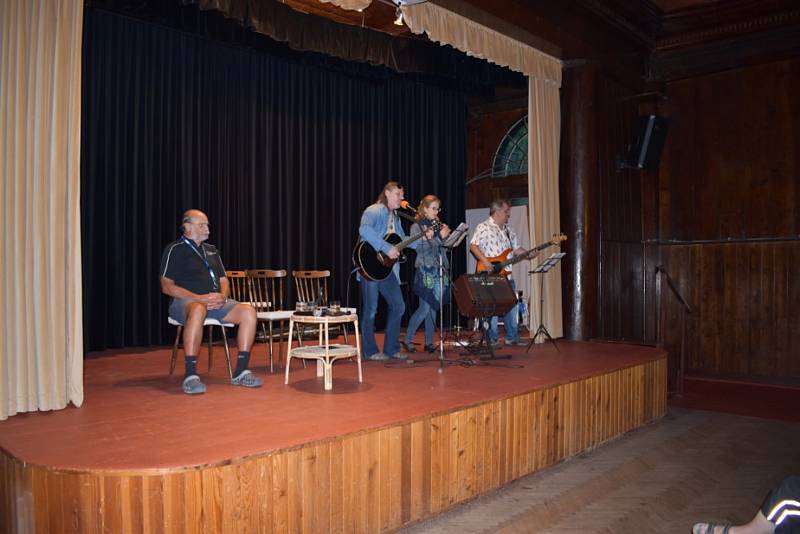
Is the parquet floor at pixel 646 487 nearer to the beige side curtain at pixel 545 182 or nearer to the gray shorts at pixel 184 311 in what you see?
the beige side curtain at pixel 545 182

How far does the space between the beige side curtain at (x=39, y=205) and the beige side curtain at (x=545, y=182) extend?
449cm

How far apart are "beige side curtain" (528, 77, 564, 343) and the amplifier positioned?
1.38 m

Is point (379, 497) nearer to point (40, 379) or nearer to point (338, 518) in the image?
point (338, 518)

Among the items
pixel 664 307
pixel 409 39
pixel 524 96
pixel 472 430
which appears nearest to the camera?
pixel 472 430

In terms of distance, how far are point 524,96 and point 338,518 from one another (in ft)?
25.0

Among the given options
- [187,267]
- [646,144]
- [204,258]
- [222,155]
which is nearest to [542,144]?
[646,144]

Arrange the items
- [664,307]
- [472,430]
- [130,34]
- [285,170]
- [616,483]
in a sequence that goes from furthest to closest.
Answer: [664,307] < [285,170] < [130,34] < [616,483] < [472,430]

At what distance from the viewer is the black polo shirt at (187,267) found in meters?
4.50

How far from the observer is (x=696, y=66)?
26.4 feet

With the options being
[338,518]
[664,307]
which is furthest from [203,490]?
[664,307]

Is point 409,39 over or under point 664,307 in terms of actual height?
over

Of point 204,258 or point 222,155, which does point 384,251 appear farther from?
point 222,155

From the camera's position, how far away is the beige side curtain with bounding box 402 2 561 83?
5.29m

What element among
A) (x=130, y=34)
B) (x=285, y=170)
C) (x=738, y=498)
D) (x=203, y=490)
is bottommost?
(x=738, y=498)
